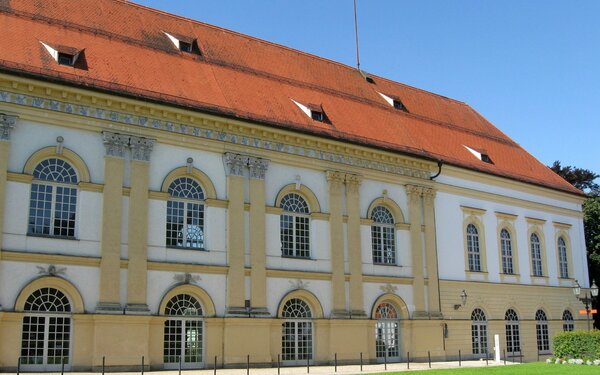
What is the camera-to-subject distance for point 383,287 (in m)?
31.9

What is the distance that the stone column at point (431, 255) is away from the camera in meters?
33.5

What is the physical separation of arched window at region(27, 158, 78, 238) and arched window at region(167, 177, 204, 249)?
11.9 ft

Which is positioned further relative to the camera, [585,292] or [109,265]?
[585,292]

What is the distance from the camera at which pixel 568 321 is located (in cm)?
4091

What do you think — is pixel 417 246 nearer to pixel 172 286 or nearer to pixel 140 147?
pixel 172 286

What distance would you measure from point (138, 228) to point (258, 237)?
501 centimetres

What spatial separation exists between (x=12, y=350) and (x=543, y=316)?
2824cm

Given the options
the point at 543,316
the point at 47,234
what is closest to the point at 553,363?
the point at 543,316

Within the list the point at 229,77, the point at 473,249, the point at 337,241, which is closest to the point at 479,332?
the point at 473,249

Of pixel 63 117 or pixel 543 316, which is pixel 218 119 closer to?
pixel 63 117

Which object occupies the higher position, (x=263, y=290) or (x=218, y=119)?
(x=218, y=119)

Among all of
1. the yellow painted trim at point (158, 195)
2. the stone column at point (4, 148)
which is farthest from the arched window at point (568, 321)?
the stone column at point (4, 148)

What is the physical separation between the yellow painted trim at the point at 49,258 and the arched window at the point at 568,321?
27.7m

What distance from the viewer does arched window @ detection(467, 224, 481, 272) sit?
36.3 m
